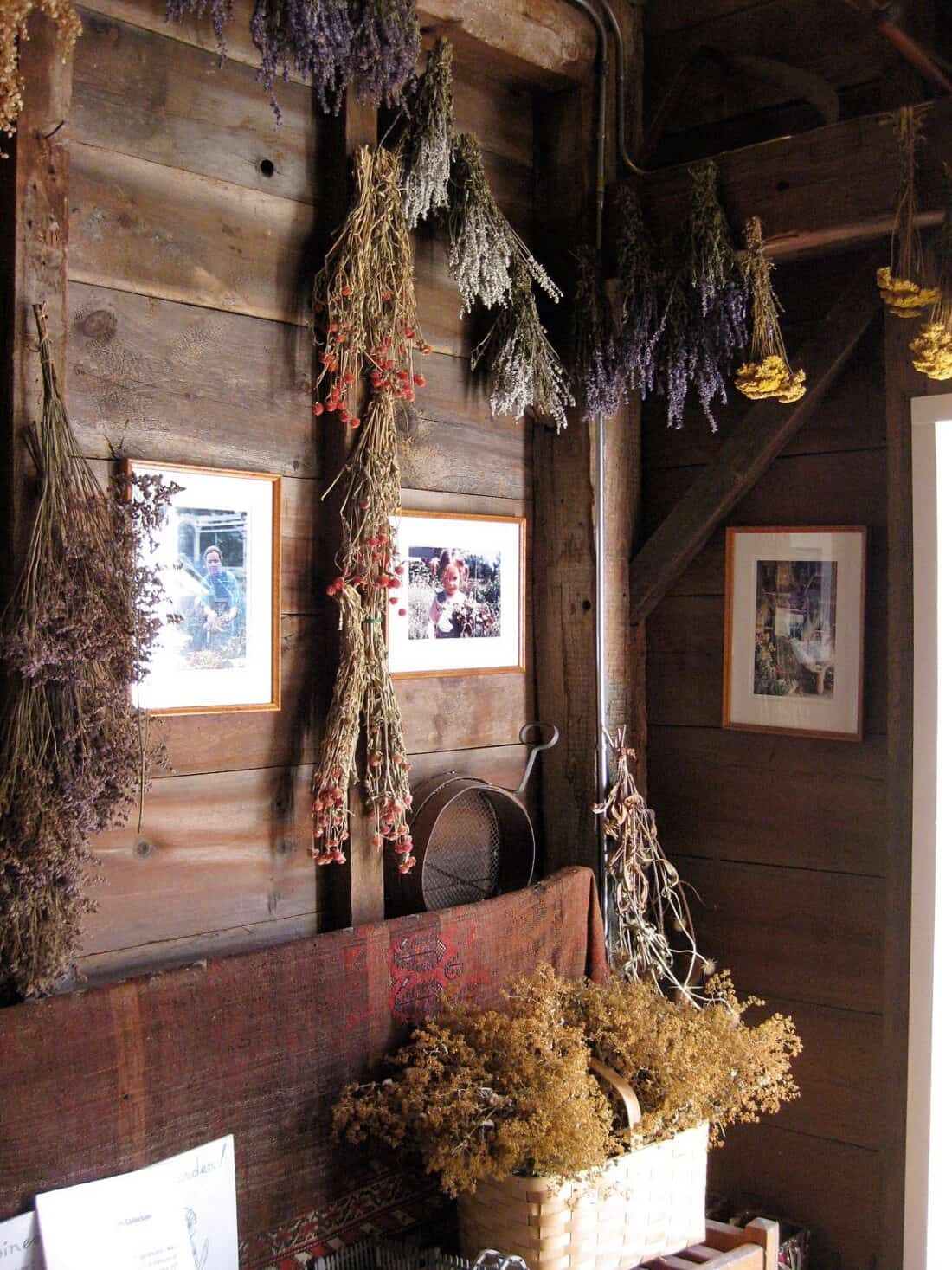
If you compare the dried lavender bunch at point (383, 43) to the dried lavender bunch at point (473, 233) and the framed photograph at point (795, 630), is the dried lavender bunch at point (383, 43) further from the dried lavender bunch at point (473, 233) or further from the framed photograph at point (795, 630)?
the framed photograph at point (795, 630)

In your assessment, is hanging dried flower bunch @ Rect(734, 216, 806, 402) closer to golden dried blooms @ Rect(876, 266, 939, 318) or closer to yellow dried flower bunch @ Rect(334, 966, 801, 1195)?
Result: golden dried blooms @ Rect(876, 266, 939, 318)

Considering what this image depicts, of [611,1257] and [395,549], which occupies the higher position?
[395,549]

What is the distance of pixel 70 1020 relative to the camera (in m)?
1.71

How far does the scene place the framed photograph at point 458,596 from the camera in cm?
244

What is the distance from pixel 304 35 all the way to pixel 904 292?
113 centimetres

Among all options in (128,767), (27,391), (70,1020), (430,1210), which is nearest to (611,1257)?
(430,1210)

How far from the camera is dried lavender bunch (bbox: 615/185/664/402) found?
2.59m

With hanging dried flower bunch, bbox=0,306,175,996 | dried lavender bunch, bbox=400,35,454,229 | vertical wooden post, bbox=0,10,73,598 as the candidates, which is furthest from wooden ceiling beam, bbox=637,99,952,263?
hanging dried flower bunch, bbox=0,306,175,996

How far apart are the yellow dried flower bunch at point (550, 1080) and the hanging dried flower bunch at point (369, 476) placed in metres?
0.34

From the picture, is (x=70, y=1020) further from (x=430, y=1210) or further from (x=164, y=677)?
(x=430, y=1210)

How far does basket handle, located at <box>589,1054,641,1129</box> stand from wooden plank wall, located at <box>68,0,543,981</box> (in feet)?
1.84

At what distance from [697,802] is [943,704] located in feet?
2.14

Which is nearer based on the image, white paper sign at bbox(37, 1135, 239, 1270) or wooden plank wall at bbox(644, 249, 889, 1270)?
white paper sign at bbox(37, 1135, 239, 1270)

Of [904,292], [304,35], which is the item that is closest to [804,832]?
[904,292]
